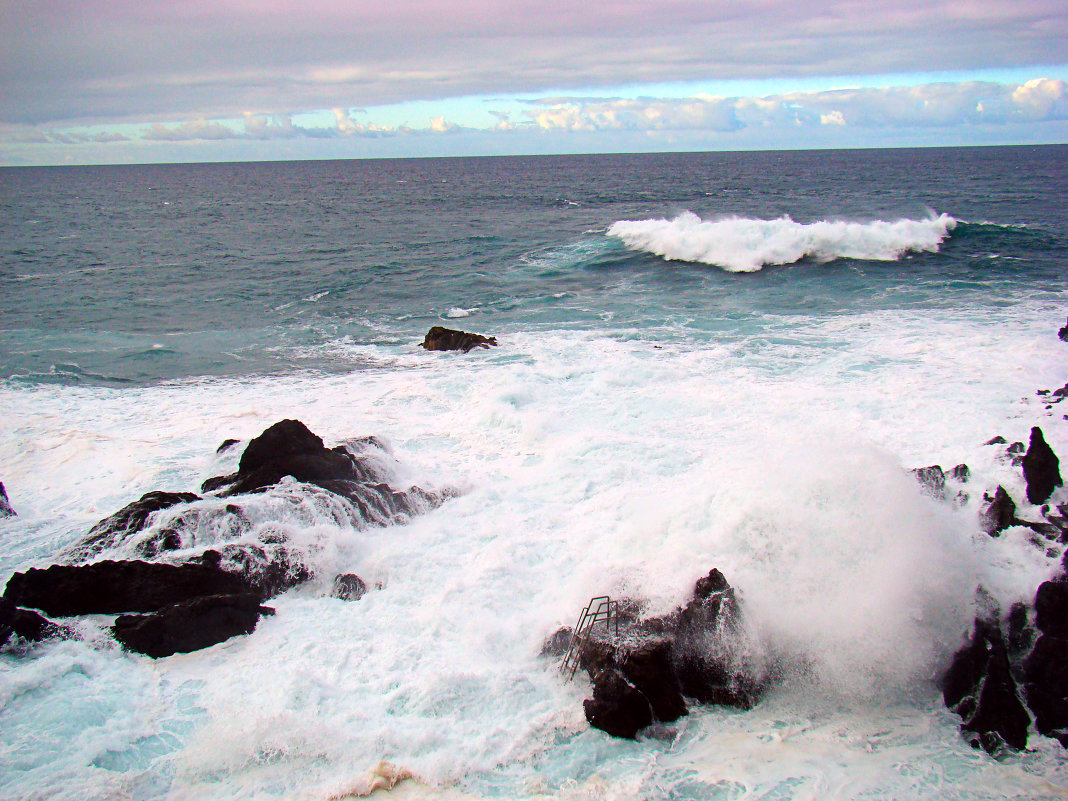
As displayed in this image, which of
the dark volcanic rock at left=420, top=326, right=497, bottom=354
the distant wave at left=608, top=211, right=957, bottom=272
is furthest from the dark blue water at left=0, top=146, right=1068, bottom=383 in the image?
the dark volcanic rock at left=420, top=326, right=497, bottom=354

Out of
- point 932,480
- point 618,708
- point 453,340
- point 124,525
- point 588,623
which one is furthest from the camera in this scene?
point 453,340

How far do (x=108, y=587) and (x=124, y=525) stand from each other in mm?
1495

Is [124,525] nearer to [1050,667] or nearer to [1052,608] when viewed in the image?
[1050,667]

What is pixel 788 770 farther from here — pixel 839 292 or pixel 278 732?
pixel 839 292

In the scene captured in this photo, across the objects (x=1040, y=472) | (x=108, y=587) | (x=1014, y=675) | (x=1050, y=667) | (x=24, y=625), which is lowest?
(x=1014, y=675)

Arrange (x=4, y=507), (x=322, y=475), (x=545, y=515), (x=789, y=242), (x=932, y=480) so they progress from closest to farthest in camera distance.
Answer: (x=932, y=480) < (x=545, y=515) < (x=4, y=507) < (x=322, y=475) < (x=789, y=242)

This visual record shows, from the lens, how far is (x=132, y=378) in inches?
661

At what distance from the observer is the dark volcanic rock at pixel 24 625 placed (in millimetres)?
7000

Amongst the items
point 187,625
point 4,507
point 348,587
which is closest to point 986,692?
point 348,587

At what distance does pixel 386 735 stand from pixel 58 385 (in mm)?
14634

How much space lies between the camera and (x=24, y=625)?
7.07m

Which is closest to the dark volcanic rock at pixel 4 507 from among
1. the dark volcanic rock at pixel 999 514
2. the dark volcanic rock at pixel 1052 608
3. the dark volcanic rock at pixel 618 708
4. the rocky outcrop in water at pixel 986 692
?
the dark volcanic rock at pixel 618 708

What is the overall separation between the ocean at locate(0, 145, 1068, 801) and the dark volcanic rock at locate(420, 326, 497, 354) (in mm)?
565

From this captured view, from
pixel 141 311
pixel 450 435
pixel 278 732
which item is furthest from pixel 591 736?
pixel 141 311
